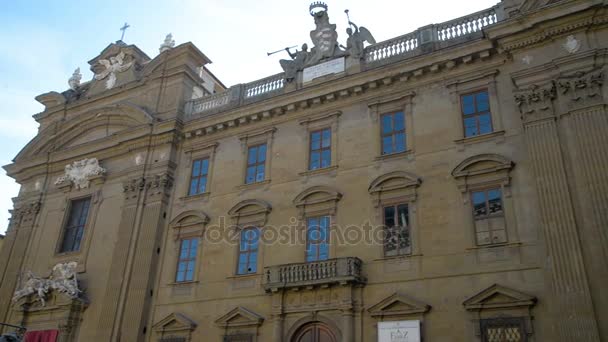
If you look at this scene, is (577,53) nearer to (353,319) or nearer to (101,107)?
(353,319)

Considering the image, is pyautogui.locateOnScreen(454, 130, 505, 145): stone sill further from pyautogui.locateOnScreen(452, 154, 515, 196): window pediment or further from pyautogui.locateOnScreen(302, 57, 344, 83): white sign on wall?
pyautogui.locateOnScreen(302, 57, 344, 83): white sign on wall

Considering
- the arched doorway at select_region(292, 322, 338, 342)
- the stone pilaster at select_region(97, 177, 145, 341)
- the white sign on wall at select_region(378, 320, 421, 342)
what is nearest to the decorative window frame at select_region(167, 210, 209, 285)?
the stone pilaster at select_region(97, 177, 145, 341)

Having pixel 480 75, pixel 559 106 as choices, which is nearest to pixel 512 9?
pixel 480 75

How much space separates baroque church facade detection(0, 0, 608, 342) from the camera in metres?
15.6

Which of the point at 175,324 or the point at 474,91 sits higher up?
the point at 474,91

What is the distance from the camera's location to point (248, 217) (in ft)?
69.4

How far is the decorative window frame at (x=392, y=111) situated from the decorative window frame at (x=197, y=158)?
7.44 metres

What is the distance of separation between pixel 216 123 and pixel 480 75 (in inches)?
443

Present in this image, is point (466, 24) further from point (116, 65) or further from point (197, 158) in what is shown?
point (116, 65)

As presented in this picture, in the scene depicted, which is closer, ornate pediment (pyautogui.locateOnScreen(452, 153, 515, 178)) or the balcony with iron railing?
ornate pediment (pyautogui.locateOnScreen(452, 153, 515, 178))

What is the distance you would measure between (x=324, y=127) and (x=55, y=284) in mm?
13445

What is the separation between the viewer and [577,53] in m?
16.8

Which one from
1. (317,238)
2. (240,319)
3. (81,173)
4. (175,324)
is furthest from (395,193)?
(81,173)

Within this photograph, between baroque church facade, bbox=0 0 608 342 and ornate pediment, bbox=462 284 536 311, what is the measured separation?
0.06 m
